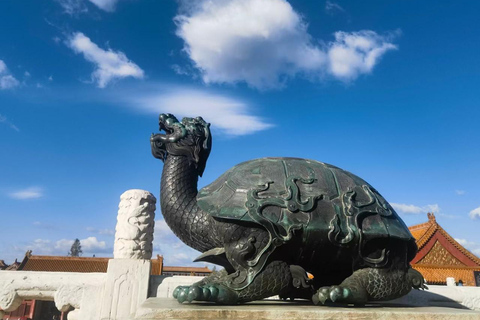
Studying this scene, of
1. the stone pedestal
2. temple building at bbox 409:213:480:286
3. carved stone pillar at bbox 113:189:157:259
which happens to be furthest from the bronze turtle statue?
temple building at bbox 409:213:480:286

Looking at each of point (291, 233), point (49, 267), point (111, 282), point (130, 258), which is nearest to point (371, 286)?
point (291, 233)

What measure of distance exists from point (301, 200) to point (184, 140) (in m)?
1.45

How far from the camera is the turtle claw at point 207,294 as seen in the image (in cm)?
274

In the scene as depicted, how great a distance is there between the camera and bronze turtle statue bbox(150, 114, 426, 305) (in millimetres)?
2967

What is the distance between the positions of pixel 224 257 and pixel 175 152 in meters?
1.23

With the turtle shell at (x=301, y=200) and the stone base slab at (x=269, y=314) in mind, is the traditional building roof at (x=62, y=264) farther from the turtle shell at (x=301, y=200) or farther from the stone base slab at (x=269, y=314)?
the stone base slab at (x=269, y=314)

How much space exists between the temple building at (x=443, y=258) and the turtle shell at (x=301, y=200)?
40.3 feet

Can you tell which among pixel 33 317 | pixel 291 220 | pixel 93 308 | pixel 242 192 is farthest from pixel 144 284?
pixel 33 317

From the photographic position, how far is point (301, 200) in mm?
3137

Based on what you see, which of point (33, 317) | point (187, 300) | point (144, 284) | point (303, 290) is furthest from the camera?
point (33, 317)

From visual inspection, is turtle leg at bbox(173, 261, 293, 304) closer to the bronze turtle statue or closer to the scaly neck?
→ the bronze turtle statue

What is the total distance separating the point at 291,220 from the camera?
119 inches

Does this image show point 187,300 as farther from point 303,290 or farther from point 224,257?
point 303,290

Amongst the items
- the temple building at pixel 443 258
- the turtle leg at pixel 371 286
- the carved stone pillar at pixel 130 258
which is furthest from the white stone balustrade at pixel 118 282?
the temple building at pixel 443 258
